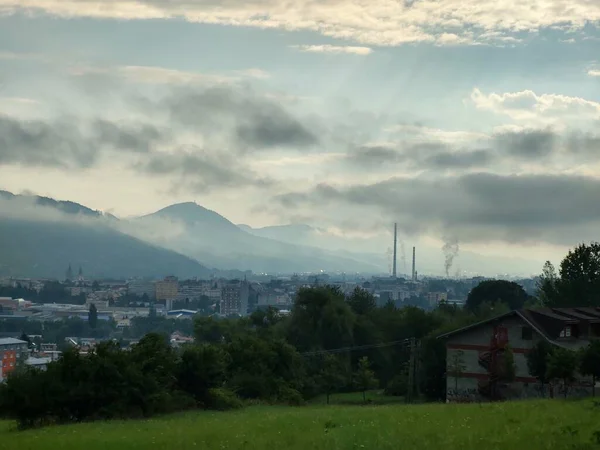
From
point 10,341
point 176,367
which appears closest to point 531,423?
point 176,367

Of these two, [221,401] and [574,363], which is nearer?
[574,363]

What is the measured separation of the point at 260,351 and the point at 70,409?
20201 millimetres

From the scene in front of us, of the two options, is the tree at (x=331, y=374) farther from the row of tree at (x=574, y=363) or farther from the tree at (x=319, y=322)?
the row of tree at (x=574, y=363)

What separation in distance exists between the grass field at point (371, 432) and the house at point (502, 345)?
23477 mm

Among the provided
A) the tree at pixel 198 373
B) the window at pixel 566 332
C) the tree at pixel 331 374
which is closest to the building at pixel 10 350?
the tree at pixel 331 374

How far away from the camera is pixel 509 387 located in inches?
1857

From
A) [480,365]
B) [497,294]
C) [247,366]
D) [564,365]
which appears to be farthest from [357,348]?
[564,365]

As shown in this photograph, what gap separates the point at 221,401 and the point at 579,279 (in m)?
53.5

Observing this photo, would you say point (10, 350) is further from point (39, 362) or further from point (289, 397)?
point (289, 397)

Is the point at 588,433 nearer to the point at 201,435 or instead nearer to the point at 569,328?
the point at 201,435

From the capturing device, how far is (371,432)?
60.8 feet

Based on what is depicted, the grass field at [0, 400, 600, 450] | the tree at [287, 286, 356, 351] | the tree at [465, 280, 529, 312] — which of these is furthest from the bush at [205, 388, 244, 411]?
the tree at [465, 280, 529, 312]

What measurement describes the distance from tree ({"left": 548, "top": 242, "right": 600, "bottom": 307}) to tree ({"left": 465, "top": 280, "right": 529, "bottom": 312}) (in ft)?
40.7

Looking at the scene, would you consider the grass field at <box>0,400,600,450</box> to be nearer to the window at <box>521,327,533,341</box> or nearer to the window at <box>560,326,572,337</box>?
the window at <box>521,327,533,341</box>
